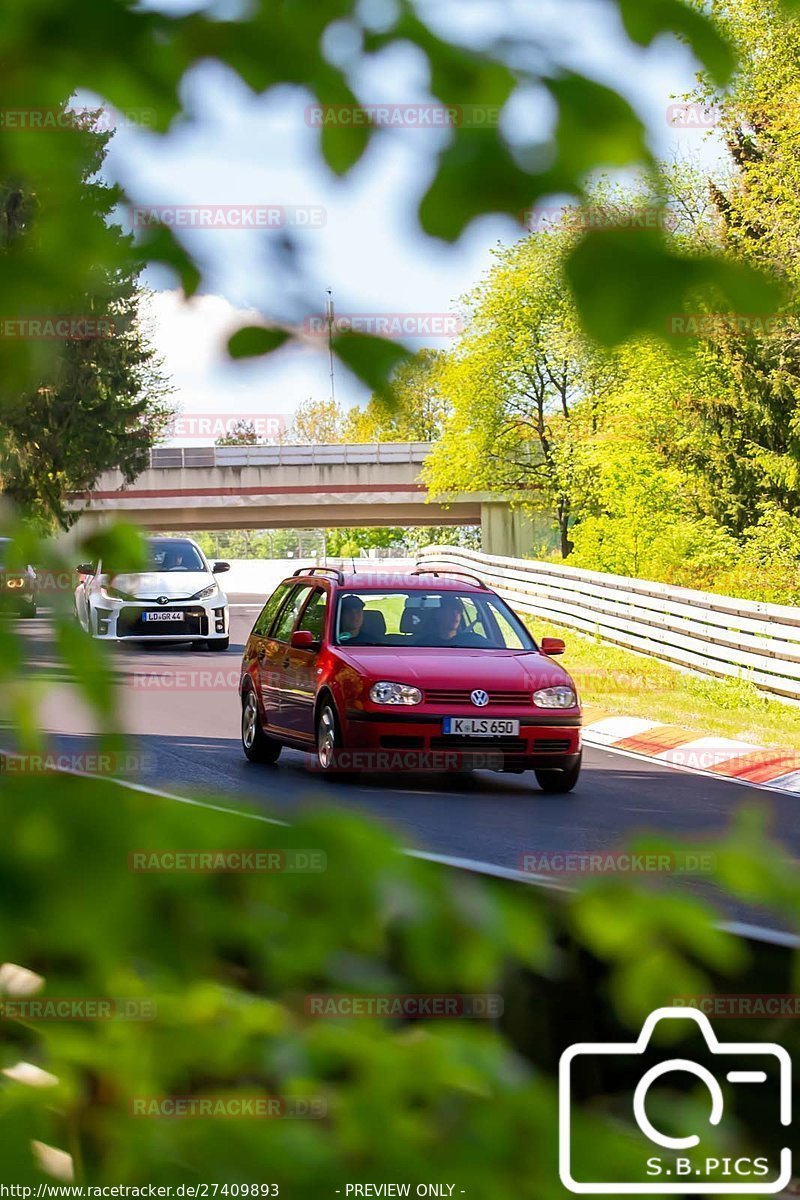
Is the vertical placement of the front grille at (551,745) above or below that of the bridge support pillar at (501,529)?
below

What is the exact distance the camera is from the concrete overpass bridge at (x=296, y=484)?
68188mm

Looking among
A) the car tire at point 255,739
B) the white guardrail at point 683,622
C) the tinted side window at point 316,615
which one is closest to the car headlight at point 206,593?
the white guardrail at point 683,622

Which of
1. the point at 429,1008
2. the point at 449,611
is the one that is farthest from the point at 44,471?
the point at 429,1008

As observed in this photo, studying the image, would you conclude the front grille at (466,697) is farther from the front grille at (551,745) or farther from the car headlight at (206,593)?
the car headlight at (206,593)

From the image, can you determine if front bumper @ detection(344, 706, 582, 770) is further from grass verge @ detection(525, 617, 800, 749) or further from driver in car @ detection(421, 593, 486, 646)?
grass verge @ detection(525, 617, 800, 749)

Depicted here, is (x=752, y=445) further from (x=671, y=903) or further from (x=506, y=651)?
(x=671, y=903)

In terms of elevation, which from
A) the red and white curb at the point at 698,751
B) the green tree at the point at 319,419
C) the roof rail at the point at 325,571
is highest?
the green tree at the point at 319,419

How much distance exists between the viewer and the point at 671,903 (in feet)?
4.67

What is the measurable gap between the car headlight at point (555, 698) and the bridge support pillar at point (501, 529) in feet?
181

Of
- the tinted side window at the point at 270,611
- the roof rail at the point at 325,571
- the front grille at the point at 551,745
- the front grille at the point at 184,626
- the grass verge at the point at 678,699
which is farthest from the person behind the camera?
the front grille at the point at 184,626

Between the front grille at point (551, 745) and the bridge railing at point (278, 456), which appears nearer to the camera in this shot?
the front grille at point (551, 745)

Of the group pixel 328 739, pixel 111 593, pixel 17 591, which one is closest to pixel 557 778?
pixel 328 739

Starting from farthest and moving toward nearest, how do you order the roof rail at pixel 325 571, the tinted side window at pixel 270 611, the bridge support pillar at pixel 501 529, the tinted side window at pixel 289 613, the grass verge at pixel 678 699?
the bridge support pillar at pixel 501 529 < the grass verge at pixel 678 699 < the tinted side window at pixel 270 611 < the tinted side window at pixel 289 613 < the roof rail at pixel 325 571

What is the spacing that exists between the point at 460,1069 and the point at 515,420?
54.0 m
